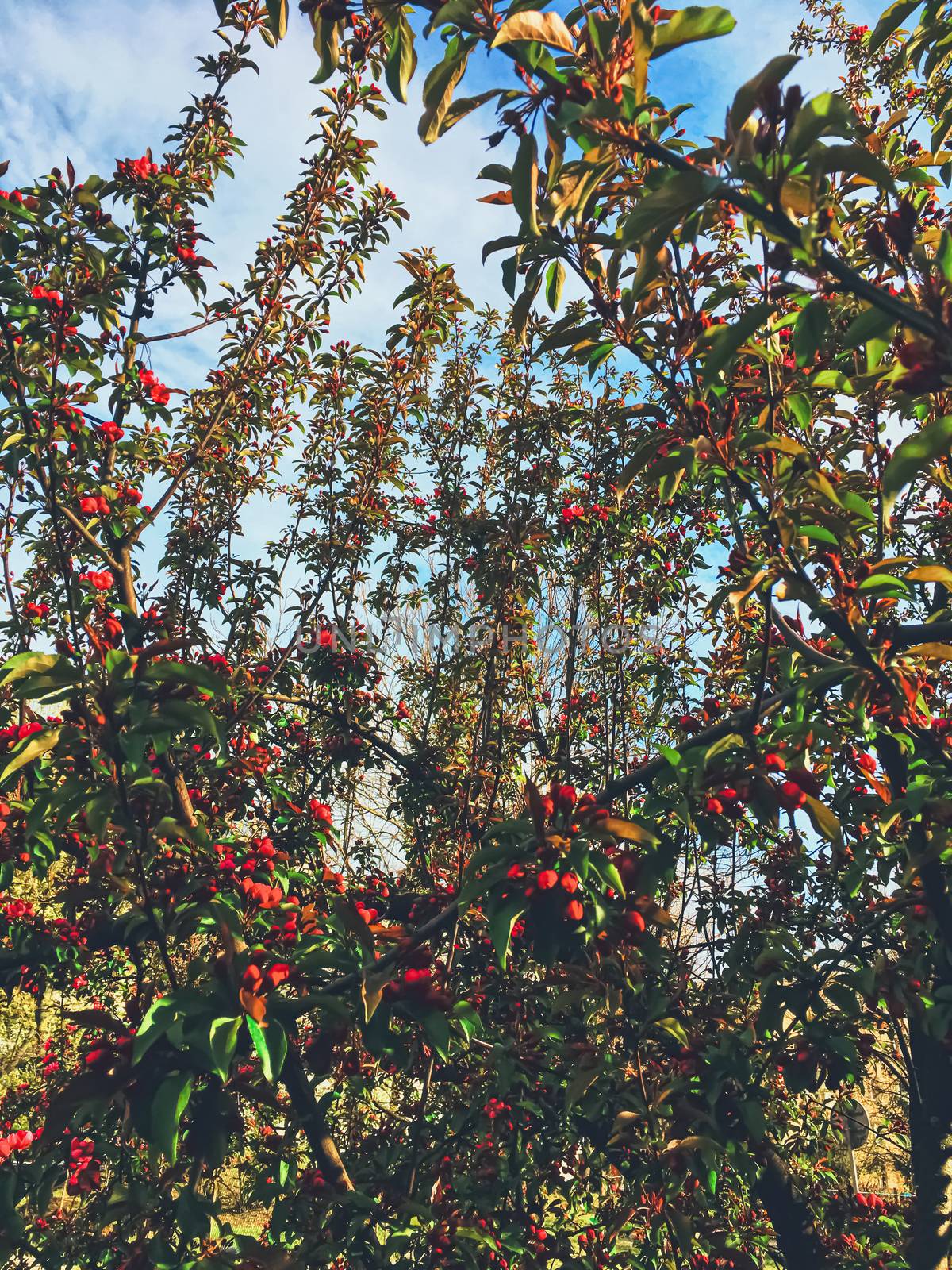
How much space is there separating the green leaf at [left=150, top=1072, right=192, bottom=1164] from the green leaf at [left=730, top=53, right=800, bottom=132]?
173 centimetres

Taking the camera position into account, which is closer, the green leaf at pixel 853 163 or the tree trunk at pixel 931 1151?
the green leaf at pixel 853 163

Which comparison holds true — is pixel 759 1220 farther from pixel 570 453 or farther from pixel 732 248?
pixel 732 248

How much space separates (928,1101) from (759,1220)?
5.73ft

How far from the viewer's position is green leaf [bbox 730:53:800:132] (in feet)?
3.52

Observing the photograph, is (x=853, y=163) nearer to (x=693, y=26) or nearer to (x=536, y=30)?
(x=693, y=26)

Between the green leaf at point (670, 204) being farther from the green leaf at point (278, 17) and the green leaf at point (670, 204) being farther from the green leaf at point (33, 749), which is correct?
the green leaf at point (33, 749)

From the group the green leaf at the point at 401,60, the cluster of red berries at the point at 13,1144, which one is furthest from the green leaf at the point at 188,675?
the cluster of red berries at the point at 13,1144

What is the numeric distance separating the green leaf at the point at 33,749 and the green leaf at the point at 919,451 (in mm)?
1545

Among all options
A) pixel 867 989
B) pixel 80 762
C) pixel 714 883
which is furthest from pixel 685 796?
pixel 714 883

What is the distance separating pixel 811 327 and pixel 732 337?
0.39 feet

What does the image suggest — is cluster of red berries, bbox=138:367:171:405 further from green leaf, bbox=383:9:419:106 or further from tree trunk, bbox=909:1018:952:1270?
tree trunk, bbox=909:1018:952:1270

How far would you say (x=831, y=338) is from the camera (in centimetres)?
240

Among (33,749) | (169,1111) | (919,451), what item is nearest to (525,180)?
(919,451)

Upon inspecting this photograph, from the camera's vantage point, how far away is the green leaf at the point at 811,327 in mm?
1231
